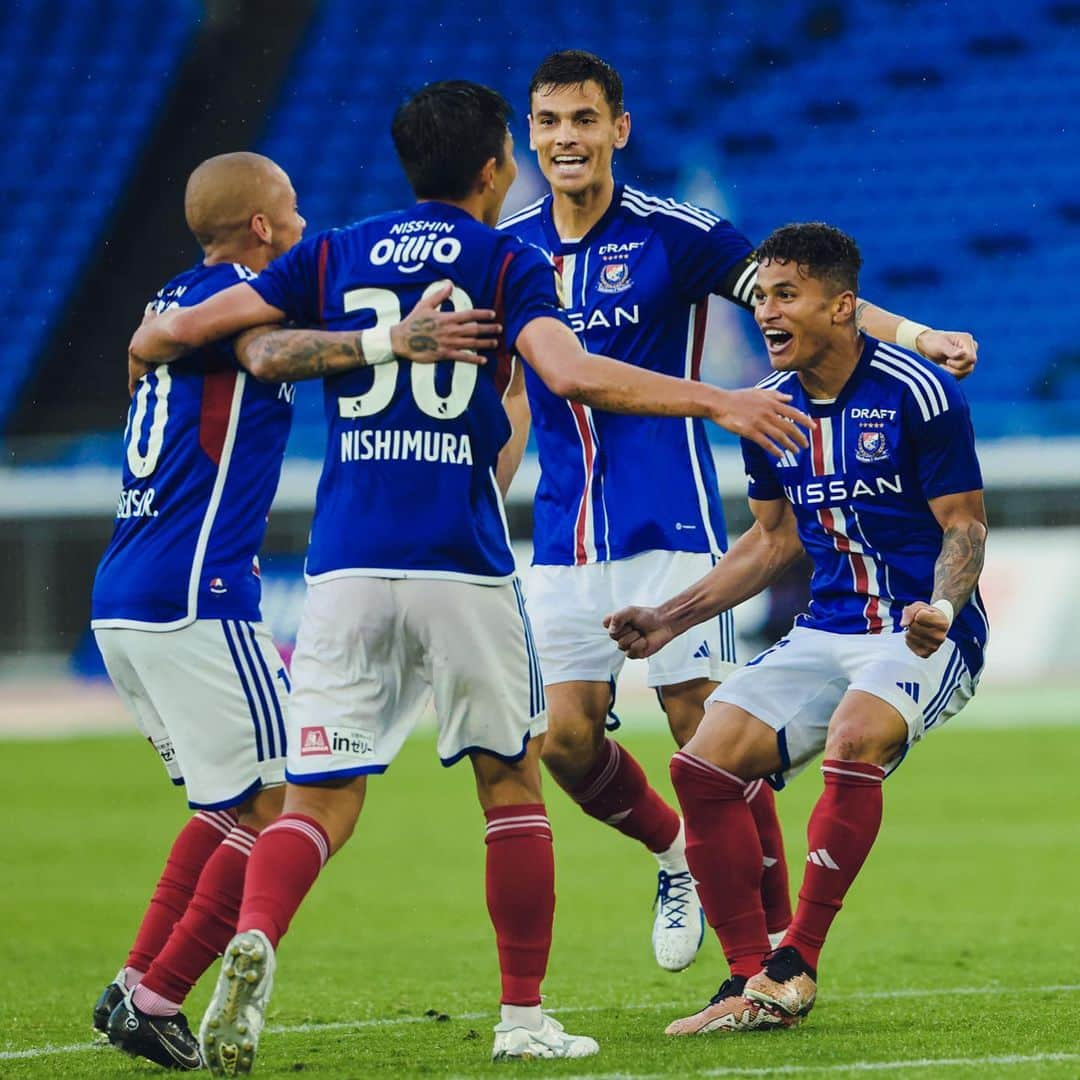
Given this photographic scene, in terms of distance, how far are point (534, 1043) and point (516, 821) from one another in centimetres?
55

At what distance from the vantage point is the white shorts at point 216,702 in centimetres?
523

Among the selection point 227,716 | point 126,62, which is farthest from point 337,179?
point 227,716

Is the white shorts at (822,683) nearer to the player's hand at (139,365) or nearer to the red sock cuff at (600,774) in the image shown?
the red sock cuff at (600,774)

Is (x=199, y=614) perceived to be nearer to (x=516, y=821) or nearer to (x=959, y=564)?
(x=516, y=821)

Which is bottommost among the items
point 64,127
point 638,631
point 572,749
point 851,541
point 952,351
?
point 572,749

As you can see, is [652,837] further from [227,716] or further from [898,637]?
[227,716]

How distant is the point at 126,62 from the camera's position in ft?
85.9

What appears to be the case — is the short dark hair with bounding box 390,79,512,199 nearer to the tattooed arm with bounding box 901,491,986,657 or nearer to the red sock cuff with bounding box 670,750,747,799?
the tattooed arm with bounding box 901,491,986,657

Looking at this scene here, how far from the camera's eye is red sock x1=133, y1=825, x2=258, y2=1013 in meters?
5.13

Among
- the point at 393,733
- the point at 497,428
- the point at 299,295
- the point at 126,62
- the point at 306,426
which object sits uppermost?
the point at 126,62

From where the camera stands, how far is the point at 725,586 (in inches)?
231

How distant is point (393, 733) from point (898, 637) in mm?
1567

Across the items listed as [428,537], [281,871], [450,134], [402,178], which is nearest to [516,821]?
[281,871]

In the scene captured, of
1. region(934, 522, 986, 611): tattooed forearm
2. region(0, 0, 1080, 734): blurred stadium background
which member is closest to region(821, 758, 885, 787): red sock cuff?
region(934, 522, 986, 611): tattooed forearm
